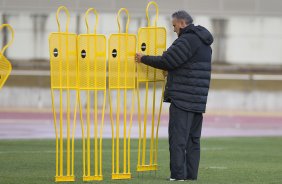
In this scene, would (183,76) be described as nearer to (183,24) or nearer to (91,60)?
(183,24)

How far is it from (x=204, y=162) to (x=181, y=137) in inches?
147

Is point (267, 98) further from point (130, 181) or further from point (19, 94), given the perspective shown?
point (130, 181)

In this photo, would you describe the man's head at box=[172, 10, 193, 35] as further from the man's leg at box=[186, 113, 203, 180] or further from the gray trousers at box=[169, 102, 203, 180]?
the man's leg at box=[186, 113, 203, 180]

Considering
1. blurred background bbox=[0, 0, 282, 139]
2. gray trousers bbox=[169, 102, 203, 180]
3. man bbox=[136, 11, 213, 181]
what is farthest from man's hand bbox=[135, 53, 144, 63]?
blurred background bbox=[0, 0, 282, 139]

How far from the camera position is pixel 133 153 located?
16.9 metres

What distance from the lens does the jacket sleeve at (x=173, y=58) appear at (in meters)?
11.5

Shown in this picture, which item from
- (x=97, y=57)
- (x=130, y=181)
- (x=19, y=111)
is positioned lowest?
(x=19, y=111)

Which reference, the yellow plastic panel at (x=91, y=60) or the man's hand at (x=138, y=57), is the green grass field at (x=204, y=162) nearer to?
the yellow plastic panel at (x=91, y=60)

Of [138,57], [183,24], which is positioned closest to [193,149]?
[138,57]

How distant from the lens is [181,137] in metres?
11.6

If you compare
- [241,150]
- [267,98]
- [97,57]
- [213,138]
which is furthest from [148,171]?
[267,98]

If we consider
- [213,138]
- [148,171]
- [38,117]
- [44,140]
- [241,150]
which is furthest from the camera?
[38,117]

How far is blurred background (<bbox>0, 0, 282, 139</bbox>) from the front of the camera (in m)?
34.4

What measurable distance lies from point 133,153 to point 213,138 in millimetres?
5246
